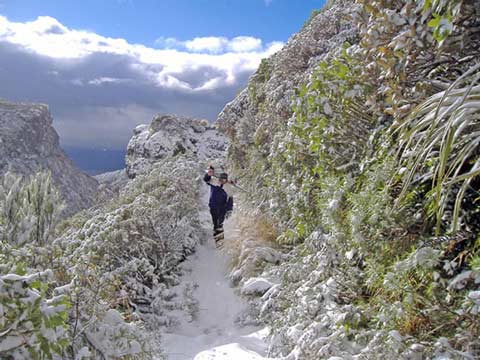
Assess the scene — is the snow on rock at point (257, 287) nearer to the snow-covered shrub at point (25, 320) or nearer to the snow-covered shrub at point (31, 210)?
the snow-covered shrub at point (31, 210)

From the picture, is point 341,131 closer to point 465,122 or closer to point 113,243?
point 465,122

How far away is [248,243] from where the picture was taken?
7.58 meters

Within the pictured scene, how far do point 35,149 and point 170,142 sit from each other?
35015mm

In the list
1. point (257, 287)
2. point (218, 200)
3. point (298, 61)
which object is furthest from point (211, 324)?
point (298, 61)

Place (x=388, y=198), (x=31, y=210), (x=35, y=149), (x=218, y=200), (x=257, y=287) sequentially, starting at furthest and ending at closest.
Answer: (x=35, y=149)
(x=218, y=200)
(x=31, y=210)
(x=257, y=287)
(x=388, y=198)

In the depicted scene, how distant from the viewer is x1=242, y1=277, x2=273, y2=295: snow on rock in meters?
6.16

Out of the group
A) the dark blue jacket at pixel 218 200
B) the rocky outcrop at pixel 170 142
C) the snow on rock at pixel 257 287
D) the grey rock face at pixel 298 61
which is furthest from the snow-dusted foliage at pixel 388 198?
the rocky outcrop at pixel 170 142

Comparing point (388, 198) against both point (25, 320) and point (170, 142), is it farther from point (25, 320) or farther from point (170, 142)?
point (170, 142)

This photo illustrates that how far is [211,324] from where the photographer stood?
6.36 metres

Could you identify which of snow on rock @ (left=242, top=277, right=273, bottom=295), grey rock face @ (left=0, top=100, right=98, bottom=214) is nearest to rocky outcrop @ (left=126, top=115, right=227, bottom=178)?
snow on rock @ (left=242, top=277, right=273, bottom=295)

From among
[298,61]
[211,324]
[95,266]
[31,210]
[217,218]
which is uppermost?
[298,61]

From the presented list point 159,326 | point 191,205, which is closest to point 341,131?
point 159,326

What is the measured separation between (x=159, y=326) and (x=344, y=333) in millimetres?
3173

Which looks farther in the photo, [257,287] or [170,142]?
[170,142]
